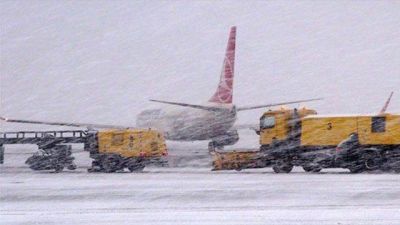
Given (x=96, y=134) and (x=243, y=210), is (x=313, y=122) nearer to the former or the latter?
(x=96, y=134)

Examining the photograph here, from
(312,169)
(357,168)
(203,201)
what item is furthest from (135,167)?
(203,201)

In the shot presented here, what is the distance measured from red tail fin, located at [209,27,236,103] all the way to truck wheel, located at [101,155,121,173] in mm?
24673

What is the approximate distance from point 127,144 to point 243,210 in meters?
19.2

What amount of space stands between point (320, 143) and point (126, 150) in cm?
842

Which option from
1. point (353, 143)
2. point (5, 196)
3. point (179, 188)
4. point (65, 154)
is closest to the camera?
point (5, 196)

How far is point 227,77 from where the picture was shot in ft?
192

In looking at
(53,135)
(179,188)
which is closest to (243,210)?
(179,188)

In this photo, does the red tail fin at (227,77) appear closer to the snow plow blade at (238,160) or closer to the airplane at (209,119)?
the airplane at (209,119)

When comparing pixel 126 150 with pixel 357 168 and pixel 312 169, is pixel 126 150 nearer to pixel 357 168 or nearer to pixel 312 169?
pixel 312 169

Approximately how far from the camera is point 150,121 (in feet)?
191

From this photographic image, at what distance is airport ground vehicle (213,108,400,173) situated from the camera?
3038 centimetres

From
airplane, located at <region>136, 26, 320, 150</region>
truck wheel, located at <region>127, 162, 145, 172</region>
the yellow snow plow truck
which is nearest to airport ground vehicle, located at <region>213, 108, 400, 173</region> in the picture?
the yellow snow plow truck

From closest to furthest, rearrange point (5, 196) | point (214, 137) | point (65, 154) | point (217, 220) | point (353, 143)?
Answer: 1. point (217, 220)
2. point (5, 196)
3. point (353, 143)
4. point (65, 154)
5. point (214, 137)

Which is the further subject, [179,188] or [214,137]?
[214,137]
